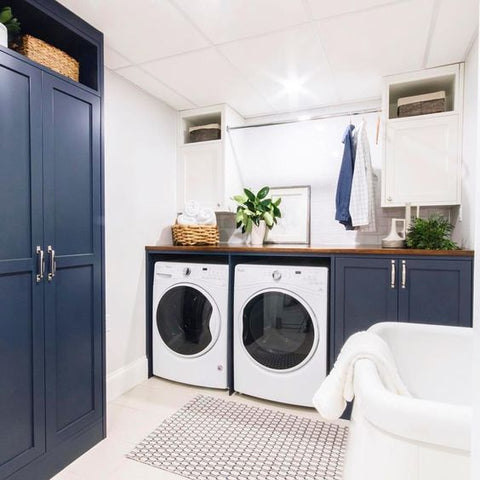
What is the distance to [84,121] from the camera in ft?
6.08

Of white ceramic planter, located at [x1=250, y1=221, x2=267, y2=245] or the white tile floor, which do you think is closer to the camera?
the white tile floor

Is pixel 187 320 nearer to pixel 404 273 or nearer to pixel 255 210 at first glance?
pixel 255 210

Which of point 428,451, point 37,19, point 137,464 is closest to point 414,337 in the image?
point 428,451

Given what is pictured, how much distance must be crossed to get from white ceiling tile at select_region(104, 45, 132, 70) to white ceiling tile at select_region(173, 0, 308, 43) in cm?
64

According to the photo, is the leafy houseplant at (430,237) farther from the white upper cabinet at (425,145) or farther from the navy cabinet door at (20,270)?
the navy cabinet door at (20,270)

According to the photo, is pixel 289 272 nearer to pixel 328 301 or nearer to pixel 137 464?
pixel 328 301

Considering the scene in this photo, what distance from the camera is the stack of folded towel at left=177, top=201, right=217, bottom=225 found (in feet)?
9.34

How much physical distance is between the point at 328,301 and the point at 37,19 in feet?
7.44

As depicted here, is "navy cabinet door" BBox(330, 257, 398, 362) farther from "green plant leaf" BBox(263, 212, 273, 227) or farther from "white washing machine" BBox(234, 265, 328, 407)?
"green plant leaf" BBox(263, 212, 273, 227)

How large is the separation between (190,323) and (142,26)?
1.97 m

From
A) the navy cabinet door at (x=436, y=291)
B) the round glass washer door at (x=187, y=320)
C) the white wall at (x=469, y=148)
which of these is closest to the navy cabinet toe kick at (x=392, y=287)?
the navy cabinet door at (x=436, y=291)

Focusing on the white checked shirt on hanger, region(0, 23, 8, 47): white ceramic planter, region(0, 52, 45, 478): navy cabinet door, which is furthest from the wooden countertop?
region(0, 23, 8, 47): white ceramic planter

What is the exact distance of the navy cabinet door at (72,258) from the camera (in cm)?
167

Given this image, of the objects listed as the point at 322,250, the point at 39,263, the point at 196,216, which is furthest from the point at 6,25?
the point at 322,250
